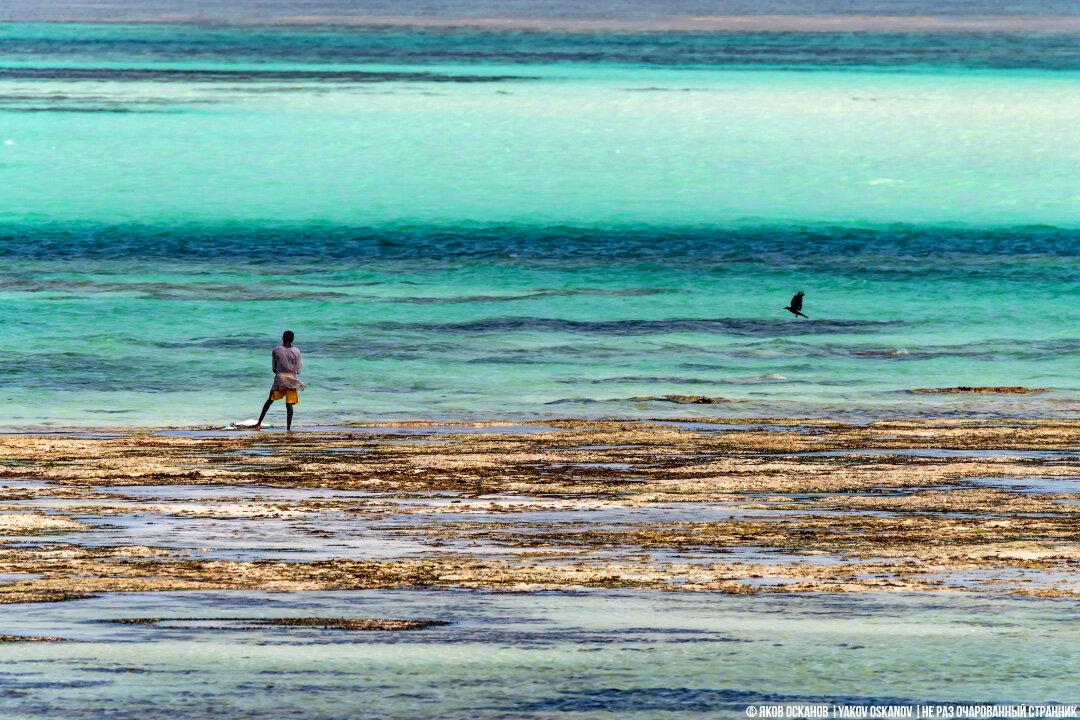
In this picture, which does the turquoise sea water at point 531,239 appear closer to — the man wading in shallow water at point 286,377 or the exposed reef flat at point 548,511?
the man wading in shallow water at point 286,377

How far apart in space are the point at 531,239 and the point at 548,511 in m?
24.2

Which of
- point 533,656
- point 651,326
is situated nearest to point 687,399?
point 651,326

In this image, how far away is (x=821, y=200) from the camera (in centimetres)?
4088

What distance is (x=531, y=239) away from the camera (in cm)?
Answer: 3466

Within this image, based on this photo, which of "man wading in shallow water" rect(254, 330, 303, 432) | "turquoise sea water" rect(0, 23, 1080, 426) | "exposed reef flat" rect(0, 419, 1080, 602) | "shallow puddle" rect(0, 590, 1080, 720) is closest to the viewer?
"shallow puddle" rect(0, 590, 1080, 720)

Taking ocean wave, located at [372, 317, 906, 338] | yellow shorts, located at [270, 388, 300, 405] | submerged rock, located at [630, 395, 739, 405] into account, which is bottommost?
submerged rock, located at [630, 395, 739, 405]

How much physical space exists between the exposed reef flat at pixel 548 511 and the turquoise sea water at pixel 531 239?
3136 mm

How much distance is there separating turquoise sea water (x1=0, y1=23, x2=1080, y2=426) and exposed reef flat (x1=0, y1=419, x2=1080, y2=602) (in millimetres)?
3136

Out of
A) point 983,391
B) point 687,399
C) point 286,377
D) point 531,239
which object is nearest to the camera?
point 286,377

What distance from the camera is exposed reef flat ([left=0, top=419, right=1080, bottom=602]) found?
859 cm

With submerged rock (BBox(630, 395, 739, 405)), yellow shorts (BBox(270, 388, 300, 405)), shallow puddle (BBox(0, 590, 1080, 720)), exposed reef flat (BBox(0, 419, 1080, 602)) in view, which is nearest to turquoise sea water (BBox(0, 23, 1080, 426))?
submerged rock (BBox(630, 395, 739, 405))

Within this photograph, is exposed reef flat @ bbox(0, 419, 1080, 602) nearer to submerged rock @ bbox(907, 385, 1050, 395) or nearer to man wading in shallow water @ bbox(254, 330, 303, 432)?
man wading in shallow water @ bbox(254, 330, 303, 432)

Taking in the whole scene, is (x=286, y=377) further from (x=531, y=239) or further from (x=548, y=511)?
(x=531, y=239)

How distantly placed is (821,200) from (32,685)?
118 feet
